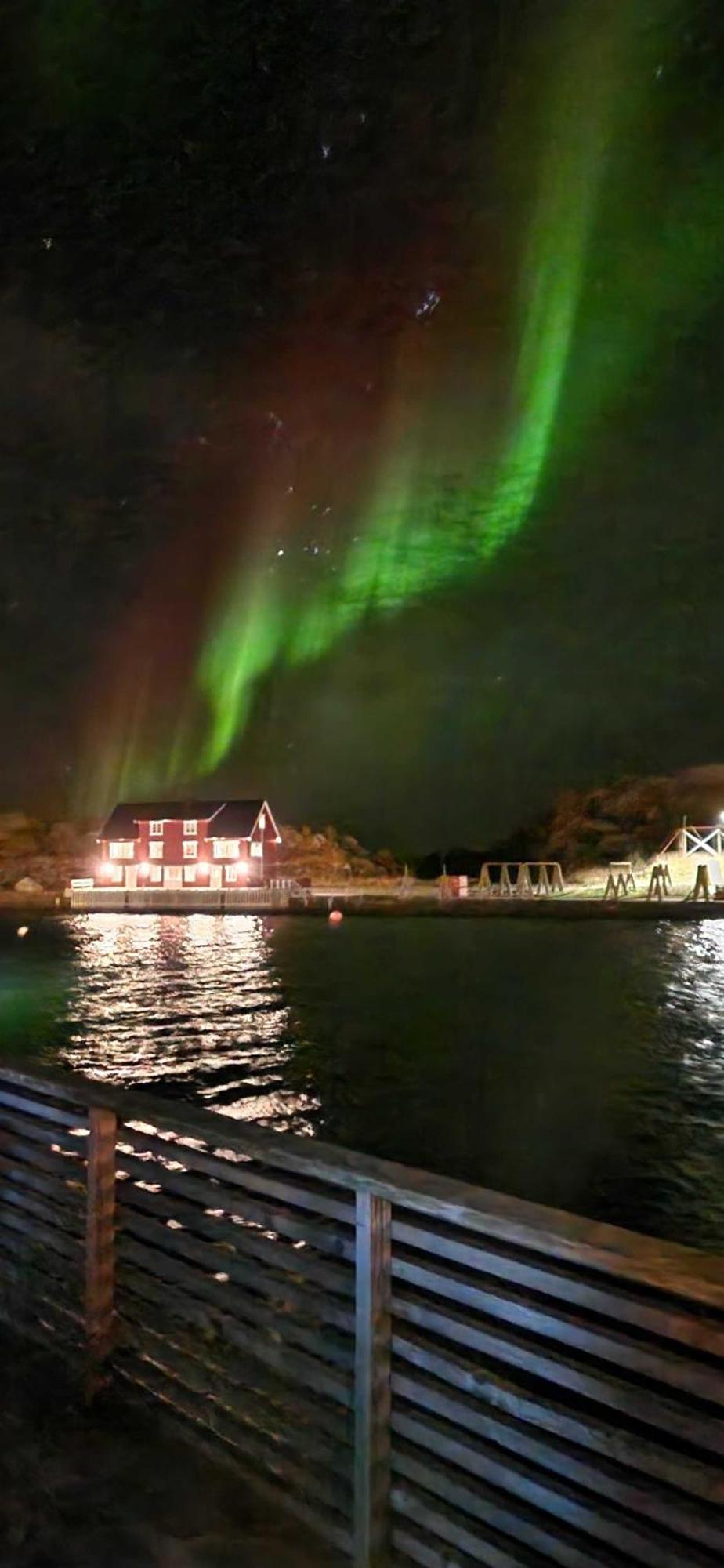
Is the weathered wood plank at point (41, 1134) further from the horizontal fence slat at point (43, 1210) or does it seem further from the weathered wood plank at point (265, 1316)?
the weathered wood plank at point (265, 1316)

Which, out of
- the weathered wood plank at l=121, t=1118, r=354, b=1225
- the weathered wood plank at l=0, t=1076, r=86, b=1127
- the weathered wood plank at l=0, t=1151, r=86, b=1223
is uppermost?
the weathered wood plank at l=0, t=1076, r=86, b=1127

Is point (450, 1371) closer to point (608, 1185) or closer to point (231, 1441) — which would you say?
point (231, 1441)

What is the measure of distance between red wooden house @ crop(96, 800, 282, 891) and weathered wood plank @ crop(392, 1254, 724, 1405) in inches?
3096

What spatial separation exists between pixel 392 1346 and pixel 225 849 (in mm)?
79026

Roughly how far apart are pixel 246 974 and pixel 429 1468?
29.1m

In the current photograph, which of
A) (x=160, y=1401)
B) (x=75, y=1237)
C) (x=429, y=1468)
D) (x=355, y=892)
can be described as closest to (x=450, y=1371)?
(x=429, y=1468)

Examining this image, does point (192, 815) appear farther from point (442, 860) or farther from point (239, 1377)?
point (239, 1377)

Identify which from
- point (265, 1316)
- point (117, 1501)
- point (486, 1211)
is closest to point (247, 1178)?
point (265, 1316)

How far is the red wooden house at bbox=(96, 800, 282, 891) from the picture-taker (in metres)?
82.2

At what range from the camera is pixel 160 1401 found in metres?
4.58

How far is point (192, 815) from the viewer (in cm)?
8469

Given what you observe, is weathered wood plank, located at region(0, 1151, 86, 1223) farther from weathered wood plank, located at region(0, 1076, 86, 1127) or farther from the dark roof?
the dark roof

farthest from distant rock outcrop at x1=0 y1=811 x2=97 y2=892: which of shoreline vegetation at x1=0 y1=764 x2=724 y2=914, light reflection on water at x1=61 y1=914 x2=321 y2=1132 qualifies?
light reflection on water at x1=61 y1=914 x2=321 y2=1132

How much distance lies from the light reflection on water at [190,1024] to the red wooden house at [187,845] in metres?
38.3
